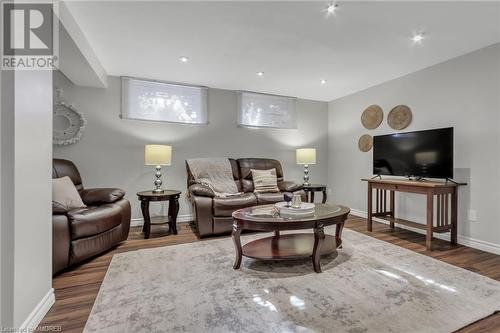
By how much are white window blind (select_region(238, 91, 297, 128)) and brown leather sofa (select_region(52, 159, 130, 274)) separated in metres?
2.47

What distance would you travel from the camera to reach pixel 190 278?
2086mm

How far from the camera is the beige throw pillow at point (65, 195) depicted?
2400 millimetres

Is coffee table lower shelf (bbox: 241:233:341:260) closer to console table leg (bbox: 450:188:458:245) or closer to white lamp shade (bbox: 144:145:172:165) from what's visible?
console table leg (bbox: 450:188:458:245)

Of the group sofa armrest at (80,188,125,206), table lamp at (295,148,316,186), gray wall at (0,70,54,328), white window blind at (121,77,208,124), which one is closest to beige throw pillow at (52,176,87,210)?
sofa armrest at (80,188,125,206)

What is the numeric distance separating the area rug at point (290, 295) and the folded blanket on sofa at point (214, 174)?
1318mm

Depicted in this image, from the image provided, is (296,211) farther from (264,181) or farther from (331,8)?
(331,8)

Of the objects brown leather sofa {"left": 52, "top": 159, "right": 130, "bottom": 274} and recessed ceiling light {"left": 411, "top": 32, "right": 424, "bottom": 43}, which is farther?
recessed ceiling light {"left": 411, "top": 32, "right": 424, "bottom": 43}

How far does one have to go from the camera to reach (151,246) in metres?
2.90

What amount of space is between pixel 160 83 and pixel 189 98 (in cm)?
49

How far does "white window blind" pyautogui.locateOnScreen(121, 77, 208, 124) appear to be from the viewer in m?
3.75

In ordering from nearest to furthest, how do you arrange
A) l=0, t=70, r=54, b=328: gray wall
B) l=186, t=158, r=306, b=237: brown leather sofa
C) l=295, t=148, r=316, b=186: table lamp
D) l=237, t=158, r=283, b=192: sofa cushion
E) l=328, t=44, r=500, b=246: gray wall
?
l=0, t=70, r=54, b=328: gray wall → l=328, t=44, r=500, b=246: gray wall → l=186, t=158, r=306, b=237: brown leather sofa → l=237, t=158, r=283, b=192: sofa cushion → l=295, t=148, r=316, b=186: table lamp

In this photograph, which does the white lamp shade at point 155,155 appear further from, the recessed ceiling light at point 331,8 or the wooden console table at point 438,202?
the wooden console table at point 438,202

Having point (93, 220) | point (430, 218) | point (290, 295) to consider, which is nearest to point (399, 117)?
point (430, 218)

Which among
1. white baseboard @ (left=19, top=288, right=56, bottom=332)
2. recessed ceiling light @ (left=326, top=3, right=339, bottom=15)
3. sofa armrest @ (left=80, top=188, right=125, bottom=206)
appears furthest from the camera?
sofa armrest @ (left=80, top=188, right=125, bottom=206)
